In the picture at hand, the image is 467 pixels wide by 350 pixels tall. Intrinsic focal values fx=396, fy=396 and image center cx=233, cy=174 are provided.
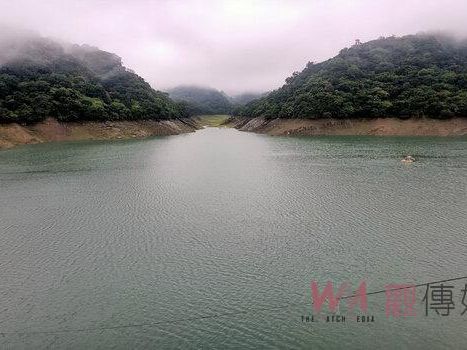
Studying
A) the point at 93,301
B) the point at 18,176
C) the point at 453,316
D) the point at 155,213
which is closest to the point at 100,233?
the point at 155,213

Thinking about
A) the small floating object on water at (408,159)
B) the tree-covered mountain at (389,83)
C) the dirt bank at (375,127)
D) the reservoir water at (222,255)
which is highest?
the tree-covered mountain at (389,83)

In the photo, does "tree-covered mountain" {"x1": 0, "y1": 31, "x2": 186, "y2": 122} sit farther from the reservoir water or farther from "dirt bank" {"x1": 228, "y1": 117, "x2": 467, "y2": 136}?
the reservoir water

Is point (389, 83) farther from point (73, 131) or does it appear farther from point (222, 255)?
point (222, 255)

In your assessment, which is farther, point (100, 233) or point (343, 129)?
point (343, 129)

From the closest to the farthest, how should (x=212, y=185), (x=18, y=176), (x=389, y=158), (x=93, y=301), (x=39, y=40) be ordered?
(x=93, y=301) < (x=212, y=185) < (x=18, y=176) < (x=389, y=158) < (x=39, y=40)

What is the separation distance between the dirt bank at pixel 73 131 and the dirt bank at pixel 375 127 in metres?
34.1

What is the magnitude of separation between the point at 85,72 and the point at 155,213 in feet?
312

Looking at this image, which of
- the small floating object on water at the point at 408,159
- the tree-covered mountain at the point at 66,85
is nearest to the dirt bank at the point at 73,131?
the tree-covered mountain at the point at 66,85

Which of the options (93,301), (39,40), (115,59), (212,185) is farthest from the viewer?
(115,59)

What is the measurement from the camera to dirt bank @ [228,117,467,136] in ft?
260

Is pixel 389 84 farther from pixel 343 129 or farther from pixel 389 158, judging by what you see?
pixel 389 158

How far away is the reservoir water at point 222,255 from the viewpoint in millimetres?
13414

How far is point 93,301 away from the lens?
15680mm

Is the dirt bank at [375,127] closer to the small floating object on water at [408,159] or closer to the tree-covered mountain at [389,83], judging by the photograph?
the tree-covered mountain at [389,83]
